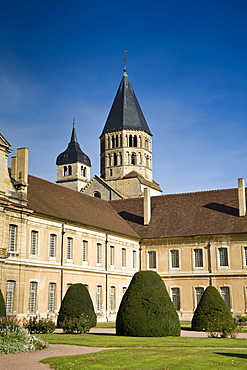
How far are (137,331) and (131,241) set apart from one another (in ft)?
57.9

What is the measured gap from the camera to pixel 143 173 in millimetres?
63531

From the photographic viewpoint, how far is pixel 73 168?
260 feet

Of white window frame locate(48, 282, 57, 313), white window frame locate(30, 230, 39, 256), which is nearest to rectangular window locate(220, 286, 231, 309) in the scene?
white window frame locate(48, 282, 57, 313)

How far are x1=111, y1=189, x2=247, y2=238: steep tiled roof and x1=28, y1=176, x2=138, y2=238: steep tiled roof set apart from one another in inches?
54.1

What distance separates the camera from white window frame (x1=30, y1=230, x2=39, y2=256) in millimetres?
27078

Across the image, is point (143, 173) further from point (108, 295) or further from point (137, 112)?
point (108, 295)

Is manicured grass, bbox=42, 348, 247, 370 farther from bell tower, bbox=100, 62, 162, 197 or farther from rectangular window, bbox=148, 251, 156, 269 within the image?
bell tower, bbox=100, 62, 162, 197

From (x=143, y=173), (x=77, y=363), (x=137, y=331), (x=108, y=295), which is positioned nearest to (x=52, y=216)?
(x=108, y=295)

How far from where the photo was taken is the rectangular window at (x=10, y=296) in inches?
977

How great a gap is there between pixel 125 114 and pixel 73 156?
58.5 feet

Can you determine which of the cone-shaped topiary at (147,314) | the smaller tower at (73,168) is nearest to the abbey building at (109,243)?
the cone-shaped topiary at (147,314)

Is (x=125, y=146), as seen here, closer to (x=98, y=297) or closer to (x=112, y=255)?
(x=112, y=255)

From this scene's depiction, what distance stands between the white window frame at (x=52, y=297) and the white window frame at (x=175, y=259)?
431 inches

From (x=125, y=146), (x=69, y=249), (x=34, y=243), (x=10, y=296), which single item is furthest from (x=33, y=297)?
(x=125, y=146)
